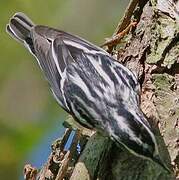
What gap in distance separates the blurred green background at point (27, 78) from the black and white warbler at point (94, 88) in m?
0.08

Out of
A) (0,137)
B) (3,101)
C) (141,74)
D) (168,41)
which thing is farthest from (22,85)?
(168,41)

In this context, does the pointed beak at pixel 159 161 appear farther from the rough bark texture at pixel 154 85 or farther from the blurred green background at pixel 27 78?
the blurred green background at pixel 27 78

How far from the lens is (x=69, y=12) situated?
4.48ft

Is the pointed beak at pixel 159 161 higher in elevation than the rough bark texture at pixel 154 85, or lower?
lower

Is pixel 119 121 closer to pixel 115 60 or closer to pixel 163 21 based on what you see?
pixel 115 60

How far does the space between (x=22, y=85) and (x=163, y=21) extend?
2.66ft

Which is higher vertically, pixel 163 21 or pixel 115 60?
pixel 163 21

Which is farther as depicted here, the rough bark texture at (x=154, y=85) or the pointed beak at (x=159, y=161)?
the rough bark texture at (x=154, y=85)

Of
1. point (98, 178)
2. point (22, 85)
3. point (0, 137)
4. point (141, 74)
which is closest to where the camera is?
point (0, 137)

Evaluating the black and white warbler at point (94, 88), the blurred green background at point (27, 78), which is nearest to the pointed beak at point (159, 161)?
the black and white warbler at point (94, 88)

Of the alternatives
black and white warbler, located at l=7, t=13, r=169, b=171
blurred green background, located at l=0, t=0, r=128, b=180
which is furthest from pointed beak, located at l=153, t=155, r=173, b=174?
blurred green background, located at l=0, t=0, r=128, b=180

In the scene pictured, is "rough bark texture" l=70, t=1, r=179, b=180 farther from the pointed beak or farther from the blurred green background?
the blurred green background

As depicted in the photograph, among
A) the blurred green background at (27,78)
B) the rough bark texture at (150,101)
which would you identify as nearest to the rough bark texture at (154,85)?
the rough bark texture at (150,101)

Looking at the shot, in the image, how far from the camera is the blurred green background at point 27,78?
124 cm
